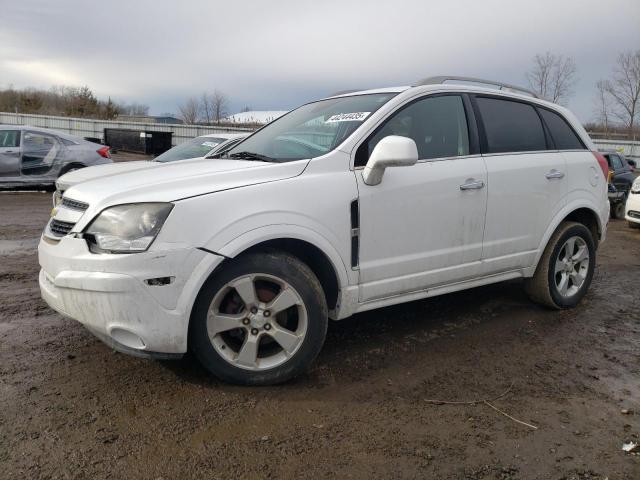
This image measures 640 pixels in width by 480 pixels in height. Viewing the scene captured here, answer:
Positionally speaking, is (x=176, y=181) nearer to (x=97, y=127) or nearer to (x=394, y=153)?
(x=394, y=153)

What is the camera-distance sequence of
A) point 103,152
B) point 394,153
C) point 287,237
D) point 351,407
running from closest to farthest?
point 351,407 → point 287,237 → point 394,153 → point 103,152

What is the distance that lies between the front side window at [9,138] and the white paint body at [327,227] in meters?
9.01

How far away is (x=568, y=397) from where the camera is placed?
3.04m

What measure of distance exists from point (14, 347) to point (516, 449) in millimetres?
3162

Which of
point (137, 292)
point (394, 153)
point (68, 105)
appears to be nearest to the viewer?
point (137, 292)

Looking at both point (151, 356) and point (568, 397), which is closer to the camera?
point (151, 356)

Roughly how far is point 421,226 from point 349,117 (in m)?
0.90

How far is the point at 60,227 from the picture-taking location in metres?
2.97

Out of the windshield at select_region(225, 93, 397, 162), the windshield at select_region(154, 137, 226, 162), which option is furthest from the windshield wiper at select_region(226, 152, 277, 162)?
the windshield at select_region(154, 137, 226, 162)

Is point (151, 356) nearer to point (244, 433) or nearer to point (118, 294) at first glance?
point (118, 294)

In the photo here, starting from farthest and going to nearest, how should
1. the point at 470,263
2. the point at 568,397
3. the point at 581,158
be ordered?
the point at 581,158 → the point at 470,263 → the point at 568,397

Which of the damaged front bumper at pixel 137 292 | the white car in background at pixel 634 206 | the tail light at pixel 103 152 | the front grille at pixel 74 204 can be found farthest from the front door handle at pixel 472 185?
the tail light at pixel 103 152

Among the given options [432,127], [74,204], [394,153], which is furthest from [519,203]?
[74,204]

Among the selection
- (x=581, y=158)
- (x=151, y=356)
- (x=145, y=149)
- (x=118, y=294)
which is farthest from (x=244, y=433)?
(x=145, y=149)
